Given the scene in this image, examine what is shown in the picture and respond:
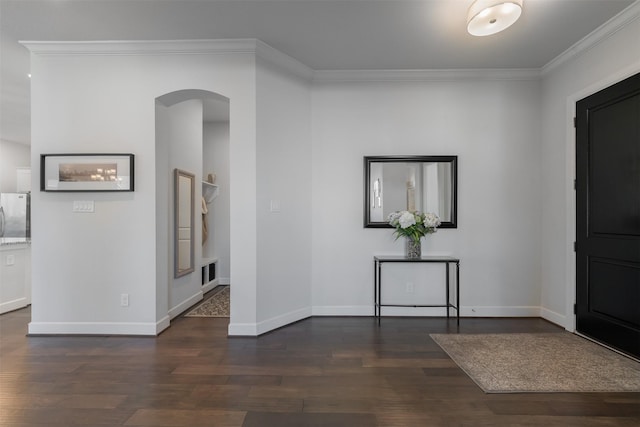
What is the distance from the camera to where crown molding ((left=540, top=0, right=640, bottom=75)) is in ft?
9.04

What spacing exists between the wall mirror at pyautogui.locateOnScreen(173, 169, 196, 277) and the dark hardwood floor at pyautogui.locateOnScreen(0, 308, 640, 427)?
1000 millimetres

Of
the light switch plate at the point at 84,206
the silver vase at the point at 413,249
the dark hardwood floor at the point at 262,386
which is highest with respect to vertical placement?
the light switch plate at the point at 84,206

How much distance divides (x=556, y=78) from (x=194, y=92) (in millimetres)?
3808

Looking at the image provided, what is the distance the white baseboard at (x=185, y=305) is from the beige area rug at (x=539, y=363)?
9.20 feet

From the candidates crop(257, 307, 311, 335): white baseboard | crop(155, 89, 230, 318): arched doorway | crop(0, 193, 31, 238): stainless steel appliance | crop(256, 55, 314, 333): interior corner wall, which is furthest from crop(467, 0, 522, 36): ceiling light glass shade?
crop(0, 193, 31, 238): stainless steel appliance

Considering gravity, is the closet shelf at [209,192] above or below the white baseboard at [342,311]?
above

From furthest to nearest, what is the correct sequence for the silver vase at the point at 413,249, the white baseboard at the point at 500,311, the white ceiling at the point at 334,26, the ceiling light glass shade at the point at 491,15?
the white baseboard at the point at 500,311 → the silver vase at the point at 413,249 → the white ceiling at the point at 334,26 → the ceiling light glass shade at the point at 491,15

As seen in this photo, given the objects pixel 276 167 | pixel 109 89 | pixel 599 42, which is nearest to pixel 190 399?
pixel 276 167

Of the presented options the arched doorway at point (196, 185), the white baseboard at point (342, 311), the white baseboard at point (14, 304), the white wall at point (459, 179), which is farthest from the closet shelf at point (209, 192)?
the white baseboard at point (342, 311)

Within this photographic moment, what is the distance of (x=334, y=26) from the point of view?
118 inches

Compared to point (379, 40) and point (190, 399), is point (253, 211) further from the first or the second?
point (379, 40)

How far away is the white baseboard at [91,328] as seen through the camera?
334 centimetres

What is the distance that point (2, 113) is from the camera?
5.45 metres

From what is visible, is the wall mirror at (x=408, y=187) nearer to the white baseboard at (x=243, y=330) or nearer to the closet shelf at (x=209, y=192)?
the white baseboard at (x=243, y=330)
